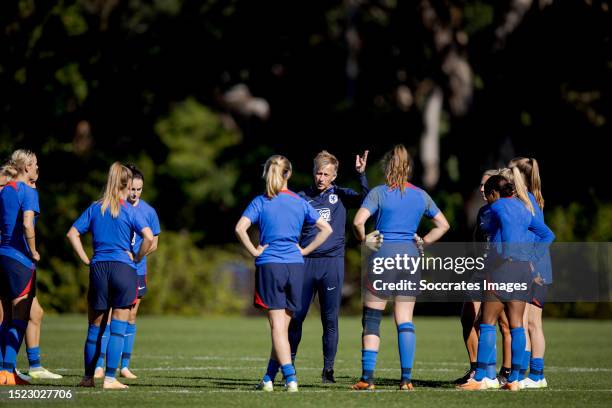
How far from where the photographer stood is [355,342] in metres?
21.5

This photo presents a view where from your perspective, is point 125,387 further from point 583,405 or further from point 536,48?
point 536,48

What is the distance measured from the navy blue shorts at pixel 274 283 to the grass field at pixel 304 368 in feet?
2.94

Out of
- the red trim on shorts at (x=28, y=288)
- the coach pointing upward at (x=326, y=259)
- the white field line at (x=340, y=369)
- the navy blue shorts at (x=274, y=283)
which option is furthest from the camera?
the white field line at (x=340, y=369)

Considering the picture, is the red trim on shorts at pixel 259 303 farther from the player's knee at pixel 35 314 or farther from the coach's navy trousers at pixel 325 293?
the player's knee at pixel 35 314

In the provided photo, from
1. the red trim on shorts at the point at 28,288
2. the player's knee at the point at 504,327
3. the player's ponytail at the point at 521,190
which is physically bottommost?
the player's knee at the point at 504,327

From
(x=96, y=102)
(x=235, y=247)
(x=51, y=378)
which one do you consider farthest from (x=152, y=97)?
(x=51, y=378)

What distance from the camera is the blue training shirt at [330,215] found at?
43.8ft

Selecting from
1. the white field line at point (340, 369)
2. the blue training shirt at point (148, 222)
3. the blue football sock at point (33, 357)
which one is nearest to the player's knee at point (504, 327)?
the white field line at point (340, 369)

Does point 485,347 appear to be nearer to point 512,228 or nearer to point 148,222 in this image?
point 512,228

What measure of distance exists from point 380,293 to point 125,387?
2779 mm

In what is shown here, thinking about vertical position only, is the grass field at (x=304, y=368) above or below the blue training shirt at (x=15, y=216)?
below

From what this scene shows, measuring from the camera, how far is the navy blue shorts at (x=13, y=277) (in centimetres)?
1228

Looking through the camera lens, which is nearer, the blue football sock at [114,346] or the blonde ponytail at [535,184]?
the blue football sock at [114,346]

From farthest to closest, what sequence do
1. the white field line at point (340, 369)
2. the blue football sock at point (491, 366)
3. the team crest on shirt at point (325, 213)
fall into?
1. the white field line at point (340, 369)
2. the team crest on shirt at point (325, 213)
3. the blue football sock at point (491, 366)
